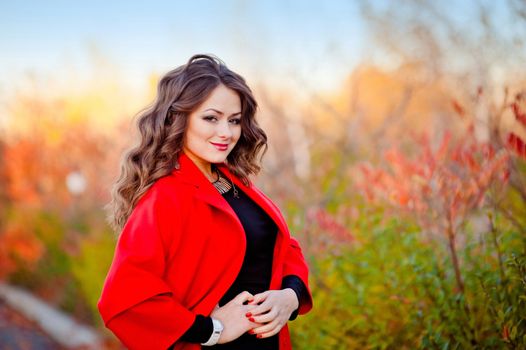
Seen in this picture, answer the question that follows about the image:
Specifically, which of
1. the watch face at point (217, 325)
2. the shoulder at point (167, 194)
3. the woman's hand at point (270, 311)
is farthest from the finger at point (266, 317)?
the shoulder at point (167, 194)

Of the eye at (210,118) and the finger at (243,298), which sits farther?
the eye at (210,118)

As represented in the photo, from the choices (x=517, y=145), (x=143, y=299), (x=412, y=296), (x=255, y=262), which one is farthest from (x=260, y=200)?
(x=412, y=296)

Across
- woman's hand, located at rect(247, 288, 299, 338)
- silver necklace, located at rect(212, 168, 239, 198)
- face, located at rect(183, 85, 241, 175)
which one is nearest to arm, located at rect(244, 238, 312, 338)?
woman's hand, located at rect(247, 288, 299, 338)

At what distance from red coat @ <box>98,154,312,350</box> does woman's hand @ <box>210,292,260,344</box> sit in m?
0.05

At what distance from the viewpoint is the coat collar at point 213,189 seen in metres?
2.40

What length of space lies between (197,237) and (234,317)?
0.36m

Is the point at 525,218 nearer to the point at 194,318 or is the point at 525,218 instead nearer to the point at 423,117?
the point at 194,318

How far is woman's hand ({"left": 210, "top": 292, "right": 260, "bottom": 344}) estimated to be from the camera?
7.56 ft

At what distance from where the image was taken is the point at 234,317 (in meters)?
2.33

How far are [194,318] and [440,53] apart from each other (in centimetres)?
1260

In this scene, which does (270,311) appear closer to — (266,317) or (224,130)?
(266,317)

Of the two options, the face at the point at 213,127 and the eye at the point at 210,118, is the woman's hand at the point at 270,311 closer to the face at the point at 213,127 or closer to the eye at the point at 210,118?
the face at the point at 213,127

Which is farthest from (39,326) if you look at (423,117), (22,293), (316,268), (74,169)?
(423,117)

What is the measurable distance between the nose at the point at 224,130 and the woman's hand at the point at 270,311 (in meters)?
0.69
